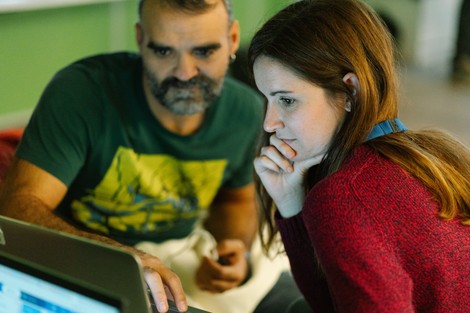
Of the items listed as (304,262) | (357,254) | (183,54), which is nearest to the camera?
(357,254)

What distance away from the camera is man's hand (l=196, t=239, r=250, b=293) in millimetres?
1650

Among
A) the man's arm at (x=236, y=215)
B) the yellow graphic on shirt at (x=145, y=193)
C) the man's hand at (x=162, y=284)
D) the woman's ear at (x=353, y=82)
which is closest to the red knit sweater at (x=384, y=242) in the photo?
the woman's ear at (x=353, y=82)

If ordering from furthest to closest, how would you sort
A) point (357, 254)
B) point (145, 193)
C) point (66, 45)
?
point (66, 45) < point (145, 193) < point (357, 254)

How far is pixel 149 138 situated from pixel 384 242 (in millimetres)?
856

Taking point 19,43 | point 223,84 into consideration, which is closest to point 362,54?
point 223,84

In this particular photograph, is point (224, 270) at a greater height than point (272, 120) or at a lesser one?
lesser

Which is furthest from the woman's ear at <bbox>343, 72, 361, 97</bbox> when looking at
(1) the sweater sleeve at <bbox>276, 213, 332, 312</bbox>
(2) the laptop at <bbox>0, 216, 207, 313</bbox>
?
(2) the laptop at <bbox>0, 216, 207, 313</bbox>

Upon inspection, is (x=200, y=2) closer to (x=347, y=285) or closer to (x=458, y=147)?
(x=458, y=147)

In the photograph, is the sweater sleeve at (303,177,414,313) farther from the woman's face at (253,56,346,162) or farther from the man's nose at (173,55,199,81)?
the man's nose at (173,55,199,81)

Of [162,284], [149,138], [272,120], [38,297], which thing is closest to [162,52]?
[149,138]

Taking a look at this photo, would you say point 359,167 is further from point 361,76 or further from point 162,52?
point 162,52

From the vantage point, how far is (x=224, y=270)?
1646mm

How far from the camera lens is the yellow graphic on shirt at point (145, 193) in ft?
5.48

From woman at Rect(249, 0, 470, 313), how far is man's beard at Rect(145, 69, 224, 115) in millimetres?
416
